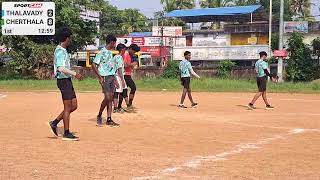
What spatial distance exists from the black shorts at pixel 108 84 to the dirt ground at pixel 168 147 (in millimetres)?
810

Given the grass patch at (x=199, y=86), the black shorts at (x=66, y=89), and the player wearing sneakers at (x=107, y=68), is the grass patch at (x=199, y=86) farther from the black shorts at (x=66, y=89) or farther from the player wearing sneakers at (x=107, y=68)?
the black shorts at (x=66, y=89)

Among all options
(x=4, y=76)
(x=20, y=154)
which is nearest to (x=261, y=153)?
(x=20, y=154)

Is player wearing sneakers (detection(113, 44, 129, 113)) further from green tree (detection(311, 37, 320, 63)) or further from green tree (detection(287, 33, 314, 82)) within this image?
green tree (detection(311, 37, 320, 63))

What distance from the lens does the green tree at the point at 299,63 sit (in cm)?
3366

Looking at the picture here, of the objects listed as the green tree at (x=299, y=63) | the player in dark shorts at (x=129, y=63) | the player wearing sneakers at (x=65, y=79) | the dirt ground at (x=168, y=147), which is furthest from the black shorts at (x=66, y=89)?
the green tree at (x=299, y=63)

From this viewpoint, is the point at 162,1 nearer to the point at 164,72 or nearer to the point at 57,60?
the point at 164,72

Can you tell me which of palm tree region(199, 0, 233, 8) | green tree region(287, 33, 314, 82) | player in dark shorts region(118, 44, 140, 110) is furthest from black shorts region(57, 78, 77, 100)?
palm tree region(199, 0, 233, 8)

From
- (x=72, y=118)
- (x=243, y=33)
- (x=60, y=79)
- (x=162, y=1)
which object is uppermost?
(x=162, y=1)

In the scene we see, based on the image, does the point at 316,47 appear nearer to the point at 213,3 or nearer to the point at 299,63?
the point at 299,63

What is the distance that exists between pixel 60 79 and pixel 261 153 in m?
3.53

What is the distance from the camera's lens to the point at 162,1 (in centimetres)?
6769

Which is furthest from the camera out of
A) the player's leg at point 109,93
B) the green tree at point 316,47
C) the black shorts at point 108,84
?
the green tree at point 316,47

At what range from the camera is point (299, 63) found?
33875 mm

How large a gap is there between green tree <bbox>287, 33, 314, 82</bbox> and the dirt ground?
69.5ft
